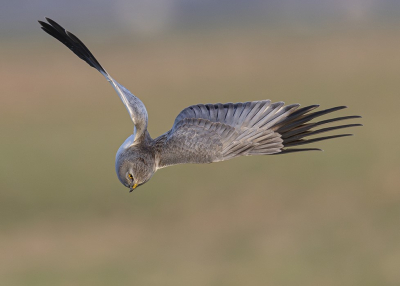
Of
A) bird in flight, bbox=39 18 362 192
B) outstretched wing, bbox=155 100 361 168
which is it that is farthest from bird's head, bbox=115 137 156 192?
outstretched wing, bbox=155 100 361 168

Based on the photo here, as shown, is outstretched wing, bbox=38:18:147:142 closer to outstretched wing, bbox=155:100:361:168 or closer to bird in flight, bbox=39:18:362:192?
bird in flight, bbox=39:18:362:192

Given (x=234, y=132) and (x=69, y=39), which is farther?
(x=234, y=132)

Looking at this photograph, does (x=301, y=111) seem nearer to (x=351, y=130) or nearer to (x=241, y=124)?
(x=241, y=124)

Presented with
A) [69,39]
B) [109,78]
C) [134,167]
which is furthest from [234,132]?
[69,39]

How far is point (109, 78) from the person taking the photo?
8.68 meters

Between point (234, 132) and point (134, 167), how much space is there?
1.47 m

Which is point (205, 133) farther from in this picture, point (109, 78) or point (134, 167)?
point (109, 78)

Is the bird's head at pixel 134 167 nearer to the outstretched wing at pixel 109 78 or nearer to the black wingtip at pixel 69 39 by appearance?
the outstretched wing at pixel 109 78

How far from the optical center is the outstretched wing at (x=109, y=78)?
869 cm

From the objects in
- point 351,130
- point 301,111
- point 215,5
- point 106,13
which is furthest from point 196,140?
point 215,5

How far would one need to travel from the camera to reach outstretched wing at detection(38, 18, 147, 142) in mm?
8688

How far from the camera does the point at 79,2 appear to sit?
353 ft

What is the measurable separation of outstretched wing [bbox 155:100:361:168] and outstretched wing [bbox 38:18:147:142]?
0.45 meters

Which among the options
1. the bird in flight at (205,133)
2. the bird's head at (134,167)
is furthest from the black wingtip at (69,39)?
the bird's head at (134,167)
